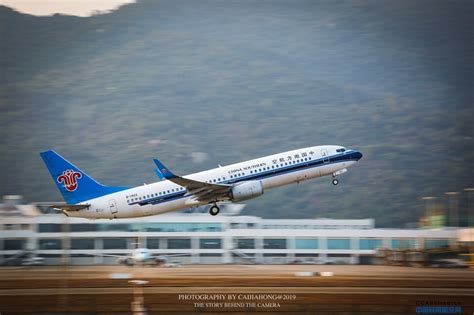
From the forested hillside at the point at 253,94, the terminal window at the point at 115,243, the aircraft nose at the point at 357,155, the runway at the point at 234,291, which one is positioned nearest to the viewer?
the runway at the point at 234,291

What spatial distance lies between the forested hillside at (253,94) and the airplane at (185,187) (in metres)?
0.86

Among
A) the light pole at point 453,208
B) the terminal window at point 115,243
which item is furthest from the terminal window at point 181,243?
the light pole at point 453,208

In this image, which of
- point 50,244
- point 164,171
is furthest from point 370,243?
point 50,244

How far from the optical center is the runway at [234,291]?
79.6 feet

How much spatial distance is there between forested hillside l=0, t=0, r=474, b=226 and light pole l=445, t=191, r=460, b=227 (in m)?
0.43

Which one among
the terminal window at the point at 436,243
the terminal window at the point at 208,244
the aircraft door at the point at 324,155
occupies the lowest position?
A: the terminal window at the point at 436,243

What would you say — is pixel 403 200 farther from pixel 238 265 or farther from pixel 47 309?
pixel 47 309

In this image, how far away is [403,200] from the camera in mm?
34156

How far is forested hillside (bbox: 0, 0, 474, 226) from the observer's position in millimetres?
28766

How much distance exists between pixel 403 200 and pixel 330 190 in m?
3.65

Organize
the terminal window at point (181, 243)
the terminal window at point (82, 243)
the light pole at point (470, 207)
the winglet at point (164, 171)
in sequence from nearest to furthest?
the winglet at point (164, 171) < the light pole at point (470, 207) < the terminal window at point (82, 243) < the terminal window at point (181, 243)

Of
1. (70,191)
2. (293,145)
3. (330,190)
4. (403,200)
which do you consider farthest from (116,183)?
(403,200)

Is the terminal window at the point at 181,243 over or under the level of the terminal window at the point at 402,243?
Answer: over

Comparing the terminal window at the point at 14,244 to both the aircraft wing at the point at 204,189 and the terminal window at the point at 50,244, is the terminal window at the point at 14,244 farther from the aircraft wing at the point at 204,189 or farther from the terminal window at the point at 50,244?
the aircraft wing at the point at 204,189
